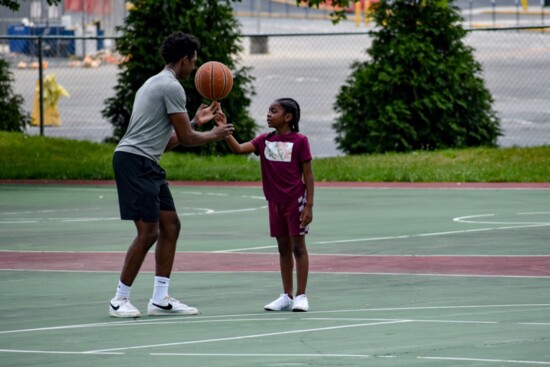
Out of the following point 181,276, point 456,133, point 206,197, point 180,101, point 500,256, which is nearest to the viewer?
point 180,101

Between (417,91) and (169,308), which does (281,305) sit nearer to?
(169,308)

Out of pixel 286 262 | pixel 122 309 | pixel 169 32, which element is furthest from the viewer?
pixel 169 32

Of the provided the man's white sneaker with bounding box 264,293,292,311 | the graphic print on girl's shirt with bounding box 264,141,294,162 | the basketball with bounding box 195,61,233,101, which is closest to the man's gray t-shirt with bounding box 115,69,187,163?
the graphic print on girl's shirt with bounding box 264,141,294,162

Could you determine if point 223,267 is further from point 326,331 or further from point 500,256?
point 326,331

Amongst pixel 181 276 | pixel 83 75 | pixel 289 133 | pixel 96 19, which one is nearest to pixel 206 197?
pixel 181 276

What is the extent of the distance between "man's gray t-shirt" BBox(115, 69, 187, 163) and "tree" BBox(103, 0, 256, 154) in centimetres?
Answer: 1766

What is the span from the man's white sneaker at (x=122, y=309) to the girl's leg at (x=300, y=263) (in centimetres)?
124

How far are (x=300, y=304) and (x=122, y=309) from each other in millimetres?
1327

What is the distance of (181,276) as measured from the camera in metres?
13.3

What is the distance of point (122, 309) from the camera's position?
35.0ft

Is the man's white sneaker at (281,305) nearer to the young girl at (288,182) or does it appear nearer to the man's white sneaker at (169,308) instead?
the young girl at (288,182)

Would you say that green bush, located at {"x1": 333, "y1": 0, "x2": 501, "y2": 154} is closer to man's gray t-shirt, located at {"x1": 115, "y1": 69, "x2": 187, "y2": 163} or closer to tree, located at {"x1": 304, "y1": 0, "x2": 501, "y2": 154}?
tree, located at {"x1": 304, "y1": 0, "x2": 501, "y2": 154}

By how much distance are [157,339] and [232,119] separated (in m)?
19.8

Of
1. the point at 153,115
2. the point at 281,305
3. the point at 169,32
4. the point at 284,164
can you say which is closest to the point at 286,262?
the point at 281,305
